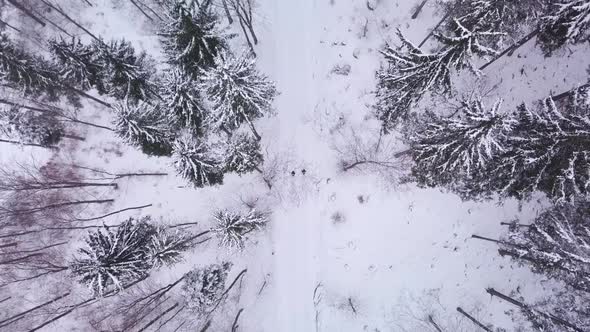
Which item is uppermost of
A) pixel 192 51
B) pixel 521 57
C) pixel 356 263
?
pixel 192 51

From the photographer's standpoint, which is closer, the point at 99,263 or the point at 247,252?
the point at 99,263

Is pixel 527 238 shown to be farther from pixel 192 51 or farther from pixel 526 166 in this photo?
pixel 192 51

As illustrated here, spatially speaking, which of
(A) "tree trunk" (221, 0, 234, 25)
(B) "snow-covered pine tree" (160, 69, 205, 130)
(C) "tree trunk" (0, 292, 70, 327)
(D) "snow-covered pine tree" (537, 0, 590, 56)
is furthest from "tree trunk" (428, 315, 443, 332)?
(C) "tree trunk" (0, 292, 70, 327)

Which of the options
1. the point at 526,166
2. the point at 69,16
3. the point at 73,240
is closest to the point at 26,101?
the point at 69,16

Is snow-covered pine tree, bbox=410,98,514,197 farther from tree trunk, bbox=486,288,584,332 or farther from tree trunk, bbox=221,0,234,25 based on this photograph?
tree trunk, bbox=221,0,234,25

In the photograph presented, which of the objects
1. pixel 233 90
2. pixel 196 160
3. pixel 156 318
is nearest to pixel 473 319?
pixel 196 160
